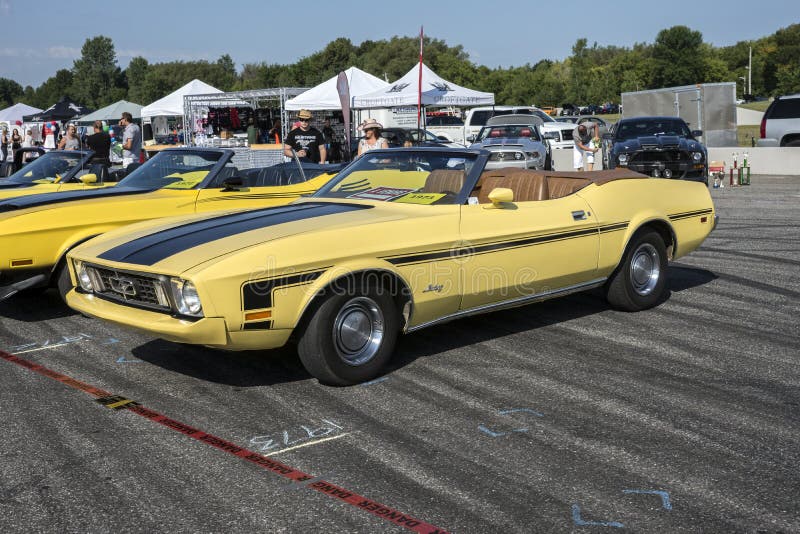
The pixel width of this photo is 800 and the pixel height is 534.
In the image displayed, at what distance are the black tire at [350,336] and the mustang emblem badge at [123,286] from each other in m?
1.03

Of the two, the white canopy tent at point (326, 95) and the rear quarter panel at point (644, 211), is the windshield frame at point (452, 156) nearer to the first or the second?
the rear quarter panel at point (644, 211)

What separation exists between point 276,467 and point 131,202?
14.5 feet

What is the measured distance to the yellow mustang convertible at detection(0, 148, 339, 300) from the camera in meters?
6.67

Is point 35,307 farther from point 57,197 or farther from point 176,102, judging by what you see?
point 176,102

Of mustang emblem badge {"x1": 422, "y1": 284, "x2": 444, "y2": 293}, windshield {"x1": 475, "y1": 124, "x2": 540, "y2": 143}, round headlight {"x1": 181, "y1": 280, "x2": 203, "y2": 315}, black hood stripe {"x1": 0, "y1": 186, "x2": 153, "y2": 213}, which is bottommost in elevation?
mustang emblem badge {"x1": 422, "y1": 284, "x2": 444, "y2": 293}

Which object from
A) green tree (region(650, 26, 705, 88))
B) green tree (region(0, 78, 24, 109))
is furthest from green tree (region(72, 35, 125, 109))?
green tree (region(650, 26, 705, 88))

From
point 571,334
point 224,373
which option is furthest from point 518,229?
point 224,373

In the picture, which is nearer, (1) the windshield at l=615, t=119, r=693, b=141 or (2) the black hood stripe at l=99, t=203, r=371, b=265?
(2) the black hood stripe at l=99, t=203, r=371, b=265

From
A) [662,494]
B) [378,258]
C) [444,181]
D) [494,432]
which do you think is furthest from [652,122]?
[662,494]

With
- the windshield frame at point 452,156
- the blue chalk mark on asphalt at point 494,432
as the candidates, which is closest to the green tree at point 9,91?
the windshield frame at point 452,156

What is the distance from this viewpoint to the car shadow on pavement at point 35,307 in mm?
7105

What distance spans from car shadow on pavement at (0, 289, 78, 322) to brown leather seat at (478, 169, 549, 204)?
3.66 metres

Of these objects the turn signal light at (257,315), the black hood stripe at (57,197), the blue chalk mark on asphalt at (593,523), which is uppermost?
the black hood stripe at (57,197)

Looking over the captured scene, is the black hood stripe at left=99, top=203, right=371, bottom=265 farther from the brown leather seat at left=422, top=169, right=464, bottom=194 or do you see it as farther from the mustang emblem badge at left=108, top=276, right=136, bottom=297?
the brown leather seat at left=422, top=169, right=464, bottom=194
